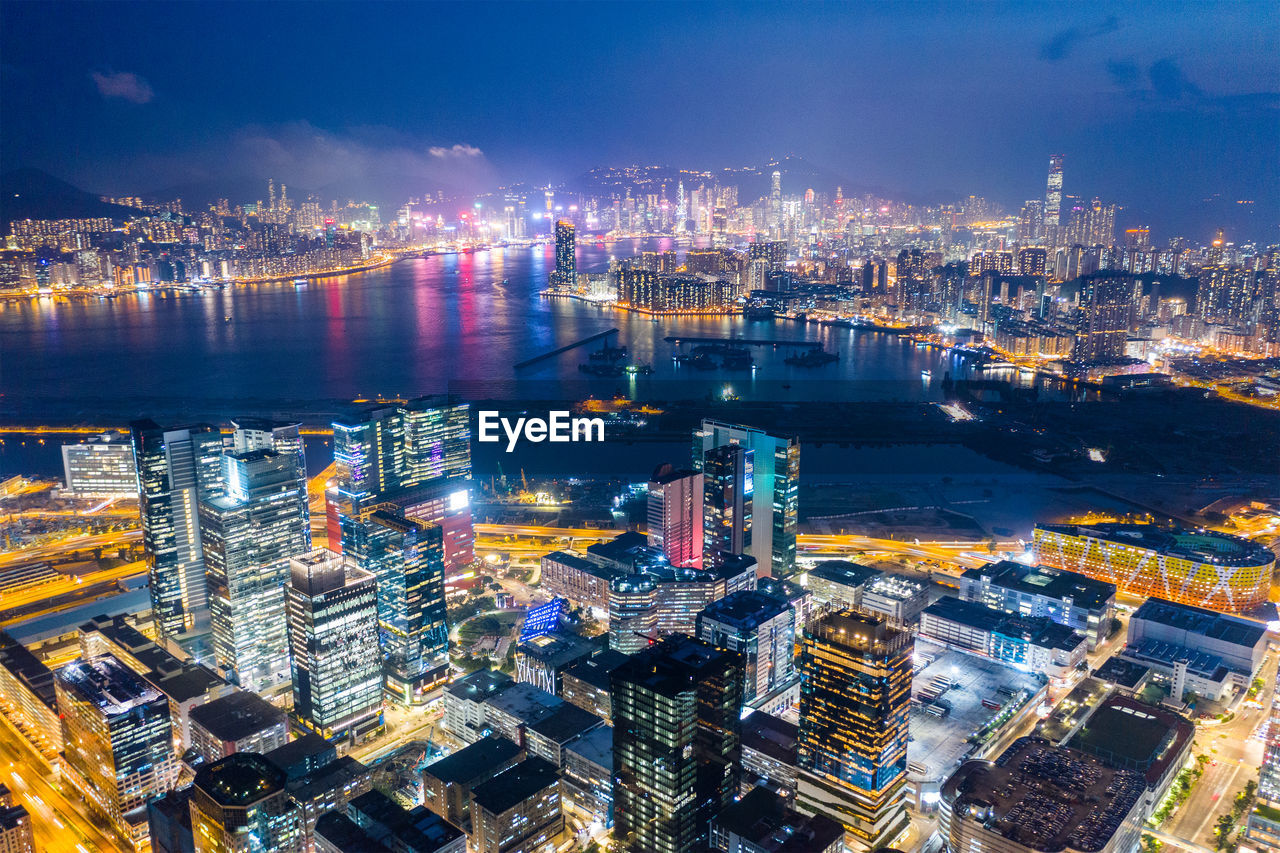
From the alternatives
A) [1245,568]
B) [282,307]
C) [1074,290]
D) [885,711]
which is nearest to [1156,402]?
[1074,290]

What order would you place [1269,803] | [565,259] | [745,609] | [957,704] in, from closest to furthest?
[1269,803], [957,704], [745,609], [565,259]

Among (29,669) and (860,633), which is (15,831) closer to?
(29,669)

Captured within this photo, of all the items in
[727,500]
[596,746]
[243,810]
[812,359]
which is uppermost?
[812,359]

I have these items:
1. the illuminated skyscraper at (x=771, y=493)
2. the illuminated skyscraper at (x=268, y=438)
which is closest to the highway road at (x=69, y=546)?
the illuminated skyscraper at (x=268, y=438)

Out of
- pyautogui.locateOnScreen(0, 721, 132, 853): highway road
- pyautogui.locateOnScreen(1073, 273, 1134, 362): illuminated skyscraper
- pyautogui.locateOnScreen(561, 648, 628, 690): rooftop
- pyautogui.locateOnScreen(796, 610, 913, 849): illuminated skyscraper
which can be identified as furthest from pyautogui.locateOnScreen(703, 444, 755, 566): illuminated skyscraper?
pyautogui.locateOnScreen(1073, 273, 1134, 362): illuminated skyscraper

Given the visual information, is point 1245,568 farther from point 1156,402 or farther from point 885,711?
point 1156,402

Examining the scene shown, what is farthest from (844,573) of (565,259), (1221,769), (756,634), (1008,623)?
(565,259)

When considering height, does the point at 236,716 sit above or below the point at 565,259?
below

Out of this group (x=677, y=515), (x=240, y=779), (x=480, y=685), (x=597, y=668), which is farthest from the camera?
(x=677, y=515)
